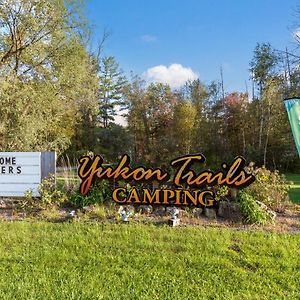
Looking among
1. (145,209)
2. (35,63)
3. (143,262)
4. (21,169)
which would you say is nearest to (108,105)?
(35,63)

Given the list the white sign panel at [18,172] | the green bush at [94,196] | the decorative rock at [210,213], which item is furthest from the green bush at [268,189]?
the white sign panel at [18,172]

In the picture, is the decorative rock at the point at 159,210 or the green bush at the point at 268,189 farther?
the green bush at the point at 268,189

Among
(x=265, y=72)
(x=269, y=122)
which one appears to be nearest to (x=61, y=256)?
(x=265, y=72)

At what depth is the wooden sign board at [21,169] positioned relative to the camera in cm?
569

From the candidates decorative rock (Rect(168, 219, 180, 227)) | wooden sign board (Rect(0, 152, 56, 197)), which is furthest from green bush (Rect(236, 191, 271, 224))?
wooden sign board (Rect(0, 152, 56, 197))

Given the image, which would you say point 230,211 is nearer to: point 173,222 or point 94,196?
A: point 173,222

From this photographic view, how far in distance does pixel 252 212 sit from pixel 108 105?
881 inches

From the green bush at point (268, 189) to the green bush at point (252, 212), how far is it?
1.76ft

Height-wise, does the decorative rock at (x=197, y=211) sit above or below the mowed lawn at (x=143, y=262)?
above

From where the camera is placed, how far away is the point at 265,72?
17.2 m

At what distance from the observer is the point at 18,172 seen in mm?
5734

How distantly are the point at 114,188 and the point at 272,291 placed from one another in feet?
10.1

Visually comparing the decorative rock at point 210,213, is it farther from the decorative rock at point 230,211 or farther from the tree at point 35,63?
the tree at point 35,63

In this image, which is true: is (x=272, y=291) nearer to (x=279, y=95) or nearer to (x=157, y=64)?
(x=279, y=95)
